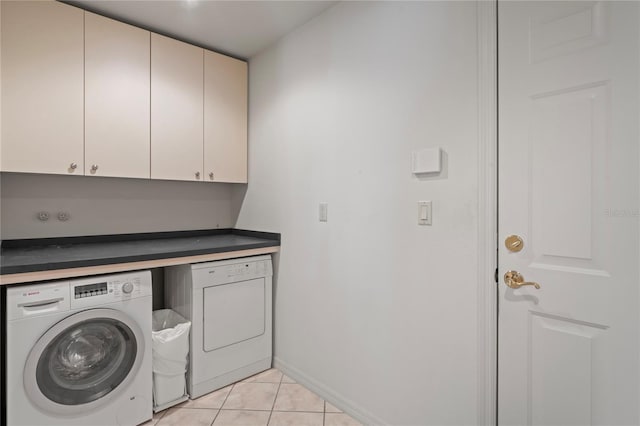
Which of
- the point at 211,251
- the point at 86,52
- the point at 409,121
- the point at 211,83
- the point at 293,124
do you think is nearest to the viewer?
the point at 409,121

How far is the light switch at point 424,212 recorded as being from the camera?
1.55 metres

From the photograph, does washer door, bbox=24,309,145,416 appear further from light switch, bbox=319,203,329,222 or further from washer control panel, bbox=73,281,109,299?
light switch, bbox=319,203,329,222

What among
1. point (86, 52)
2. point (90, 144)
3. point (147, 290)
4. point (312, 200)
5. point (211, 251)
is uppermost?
point (86, 52)

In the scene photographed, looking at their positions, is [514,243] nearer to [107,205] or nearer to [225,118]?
[225,118]

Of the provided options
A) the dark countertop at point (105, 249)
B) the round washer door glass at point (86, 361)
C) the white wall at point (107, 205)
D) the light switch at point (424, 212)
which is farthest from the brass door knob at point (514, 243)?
the white wall at point (107, 205)

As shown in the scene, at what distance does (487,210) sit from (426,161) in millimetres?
353

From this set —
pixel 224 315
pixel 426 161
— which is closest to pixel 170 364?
pixel 224 315

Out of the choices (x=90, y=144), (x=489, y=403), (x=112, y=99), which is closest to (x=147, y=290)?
(x=90, y=144)

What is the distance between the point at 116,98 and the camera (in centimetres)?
214

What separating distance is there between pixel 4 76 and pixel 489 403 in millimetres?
2881

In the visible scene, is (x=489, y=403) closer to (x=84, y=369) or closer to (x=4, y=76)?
(x=84, y=369)

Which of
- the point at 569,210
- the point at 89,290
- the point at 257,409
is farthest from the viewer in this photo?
the point at 257,409

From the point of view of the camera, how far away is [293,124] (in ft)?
7.63

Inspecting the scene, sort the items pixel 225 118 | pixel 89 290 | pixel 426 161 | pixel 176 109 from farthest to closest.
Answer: pixel 225 118 < pixel 176 109 < pixel 89 290 < pixel 426 161
